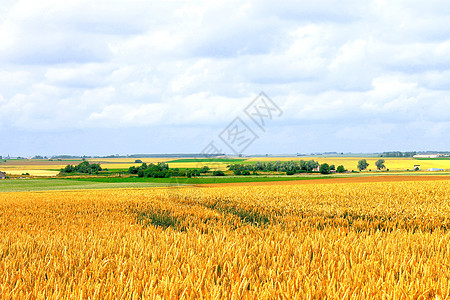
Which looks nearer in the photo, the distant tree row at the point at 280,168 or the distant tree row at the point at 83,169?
the distant tree row at the point at 280,168

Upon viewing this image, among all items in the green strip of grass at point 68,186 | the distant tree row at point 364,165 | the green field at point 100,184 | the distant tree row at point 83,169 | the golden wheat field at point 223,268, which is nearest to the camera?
the golden wheat field at point 223,268

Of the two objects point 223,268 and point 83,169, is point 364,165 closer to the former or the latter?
point 83,169

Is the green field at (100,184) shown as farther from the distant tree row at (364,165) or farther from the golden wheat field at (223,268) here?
the distant tree row at (364,165)

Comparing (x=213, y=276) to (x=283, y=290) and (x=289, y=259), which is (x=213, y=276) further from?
(x=289, y=259)

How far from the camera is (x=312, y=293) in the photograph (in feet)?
11.9

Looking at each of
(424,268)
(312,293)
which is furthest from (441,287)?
(312,293)

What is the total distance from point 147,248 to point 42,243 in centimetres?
213

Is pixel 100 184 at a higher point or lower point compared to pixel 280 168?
lower

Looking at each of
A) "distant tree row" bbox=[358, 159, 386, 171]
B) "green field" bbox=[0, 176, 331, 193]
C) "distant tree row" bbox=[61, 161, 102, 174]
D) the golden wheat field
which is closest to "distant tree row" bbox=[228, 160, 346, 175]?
"green field" bbox=[0, 176, 331, 193]

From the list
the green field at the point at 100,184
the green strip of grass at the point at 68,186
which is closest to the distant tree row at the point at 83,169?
the green field at the point at 100,184

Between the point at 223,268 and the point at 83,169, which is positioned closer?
the point at 223,268

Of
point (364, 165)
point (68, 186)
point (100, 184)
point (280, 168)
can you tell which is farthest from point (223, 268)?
point (364, 165)

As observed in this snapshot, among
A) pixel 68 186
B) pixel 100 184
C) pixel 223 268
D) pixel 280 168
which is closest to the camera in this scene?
pixel 223 268

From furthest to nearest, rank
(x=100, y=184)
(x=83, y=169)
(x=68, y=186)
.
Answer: (x=83, y=169) < (x=100, y=184) < (x=68, y=186)
